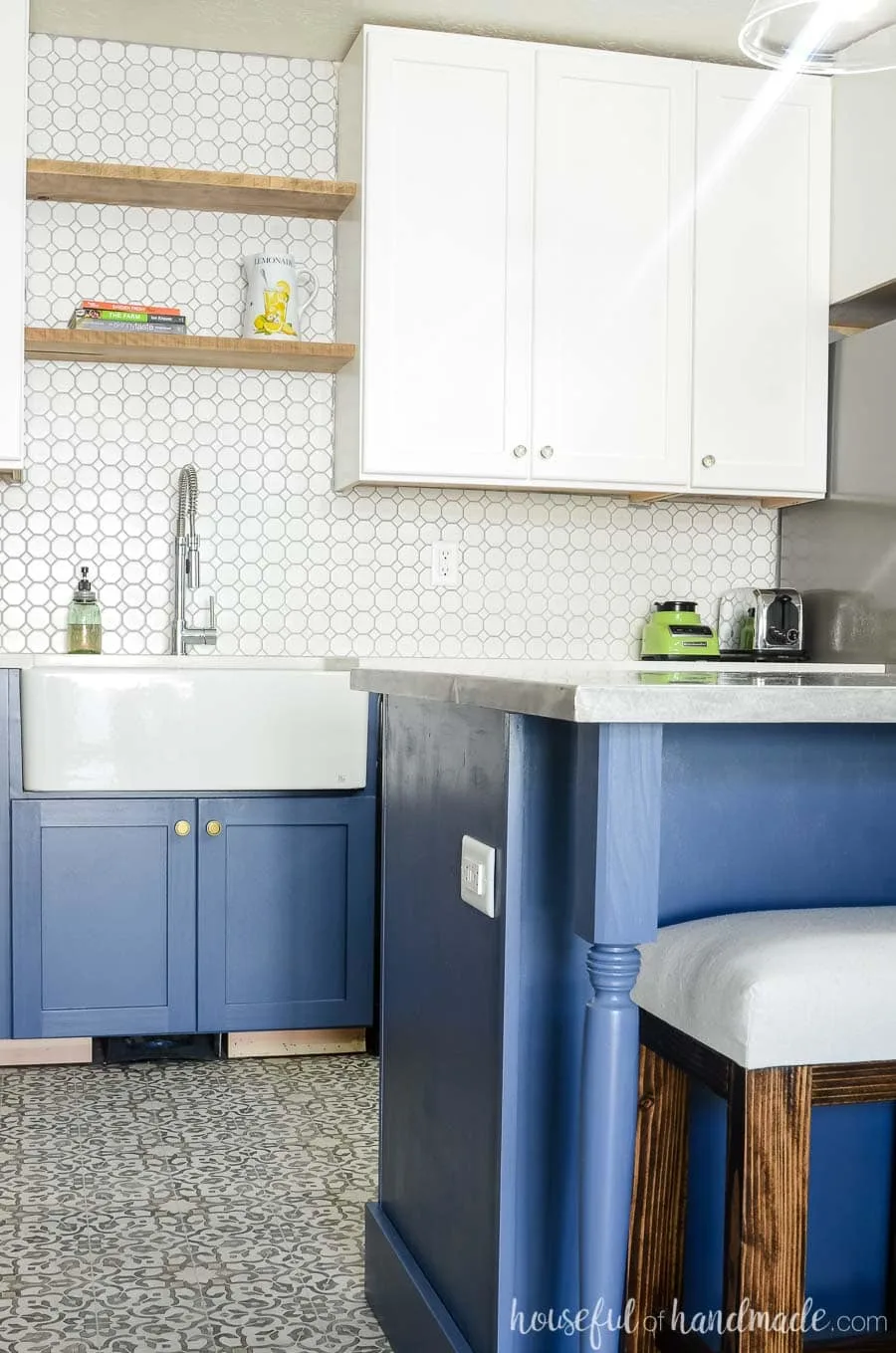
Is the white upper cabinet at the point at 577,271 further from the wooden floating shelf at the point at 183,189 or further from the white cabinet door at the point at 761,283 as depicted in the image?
the wooden floating shelf at the point at 183,189

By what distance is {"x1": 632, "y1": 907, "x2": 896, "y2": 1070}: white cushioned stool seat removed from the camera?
1132 mm

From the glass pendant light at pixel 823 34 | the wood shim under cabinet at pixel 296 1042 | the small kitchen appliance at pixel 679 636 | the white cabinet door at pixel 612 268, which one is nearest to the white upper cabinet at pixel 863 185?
the white cabinet door at pixel 612 268

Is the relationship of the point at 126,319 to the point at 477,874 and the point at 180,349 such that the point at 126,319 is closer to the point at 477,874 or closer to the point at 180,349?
the point at 180,349

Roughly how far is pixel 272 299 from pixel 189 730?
1192 mm

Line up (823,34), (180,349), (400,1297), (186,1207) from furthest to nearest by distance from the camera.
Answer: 1. (180,349)
2. (186,1207)
3. (823,34)
4. (400,1297)

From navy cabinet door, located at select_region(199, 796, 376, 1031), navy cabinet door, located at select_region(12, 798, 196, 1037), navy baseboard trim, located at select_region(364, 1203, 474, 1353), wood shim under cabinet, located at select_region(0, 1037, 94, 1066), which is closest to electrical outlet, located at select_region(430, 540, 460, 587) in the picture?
navy cabinet door, located at select_region(199, 796, 376, 1031)

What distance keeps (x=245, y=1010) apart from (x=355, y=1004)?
25cm

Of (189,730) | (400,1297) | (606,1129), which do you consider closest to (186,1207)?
(400,1297)

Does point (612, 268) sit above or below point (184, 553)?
above

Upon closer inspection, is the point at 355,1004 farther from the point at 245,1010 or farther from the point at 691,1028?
the point at 691,1028

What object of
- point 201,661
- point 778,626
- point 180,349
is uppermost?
point 180,349

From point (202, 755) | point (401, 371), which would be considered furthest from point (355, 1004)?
point (401, 371)

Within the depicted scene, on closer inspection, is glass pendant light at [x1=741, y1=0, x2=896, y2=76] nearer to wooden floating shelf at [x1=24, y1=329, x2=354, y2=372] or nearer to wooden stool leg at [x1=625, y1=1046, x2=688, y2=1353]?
wooden stool leg at [x1=625, y1=1046, x2=688, y2=1353]

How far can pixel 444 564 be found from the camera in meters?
3.76
